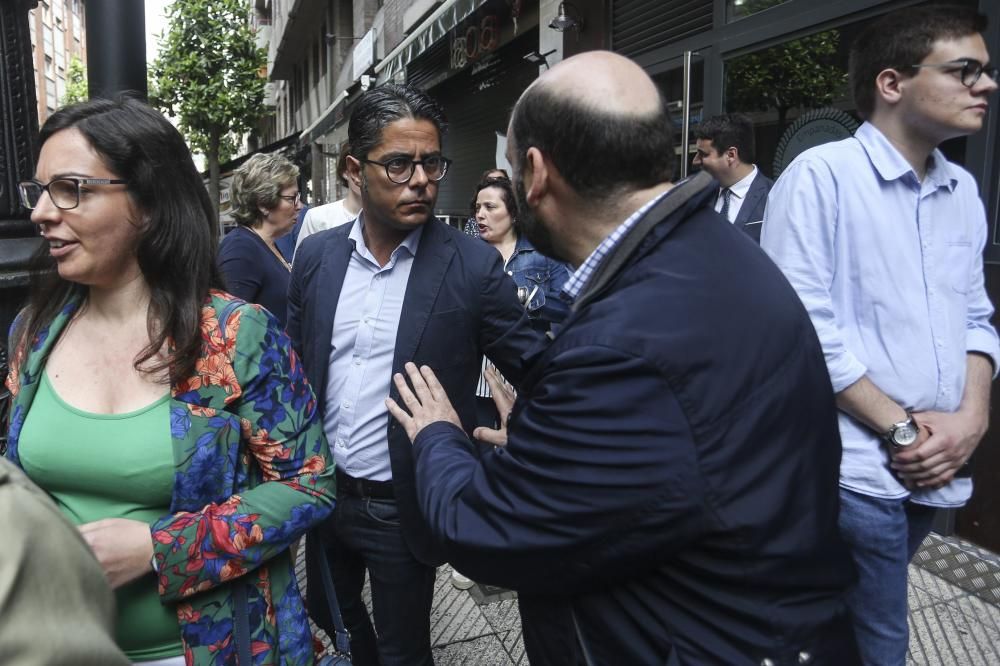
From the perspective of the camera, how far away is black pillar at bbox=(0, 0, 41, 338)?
296 cm

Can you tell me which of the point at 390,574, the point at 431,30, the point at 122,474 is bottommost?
the point at 390,574

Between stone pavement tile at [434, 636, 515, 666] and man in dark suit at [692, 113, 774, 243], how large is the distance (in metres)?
3.01

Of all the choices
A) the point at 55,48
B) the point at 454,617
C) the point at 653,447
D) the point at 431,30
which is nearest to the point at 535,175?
the point at 653,447

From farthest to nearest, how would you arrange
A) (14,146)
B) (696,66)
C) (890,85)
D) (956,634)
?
(696,66), (956,634), (14,146), (890,85)

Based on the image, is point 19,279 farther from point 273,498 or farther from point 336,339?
point 273,498

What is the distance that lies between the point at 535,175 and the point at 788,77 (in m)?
4.46

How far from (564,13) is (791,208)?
6.31 m

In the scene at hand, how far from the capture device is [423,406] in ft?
5.83

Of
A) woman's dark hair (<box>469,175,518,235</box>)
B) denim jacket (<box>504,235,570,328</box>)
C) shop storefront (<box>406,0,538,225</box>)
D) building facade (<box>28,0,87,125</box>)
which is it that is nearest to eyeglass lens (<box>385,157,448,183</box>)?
denim jacket (<box>504,235,570,328</box>)

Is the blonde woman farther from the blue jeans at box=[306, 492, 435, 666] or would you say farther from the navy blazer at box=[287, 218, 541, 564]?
the blue jeans at box=[306, 492, 435, 666]

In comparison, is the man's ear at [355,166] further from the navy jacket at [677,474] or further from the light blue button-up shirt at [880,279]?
the navy jacket at [677,474]

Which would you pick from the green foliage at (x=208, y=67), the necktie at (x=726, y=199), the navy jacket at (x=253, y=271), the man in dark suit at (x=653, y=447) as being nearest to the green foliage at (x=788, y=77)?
the necktie at (x=726, y=199)

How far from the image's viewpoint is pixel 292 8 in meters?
27.9

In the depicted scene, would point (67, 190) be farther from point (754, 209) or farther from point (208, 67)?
point (208, 67)
